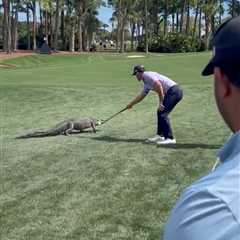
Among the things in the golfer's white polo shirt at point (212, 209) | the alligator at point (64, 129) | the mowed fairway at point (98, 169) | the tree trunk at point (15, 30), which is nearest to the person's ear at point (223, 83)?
the golfer's white polo shirt at point (212, 209)

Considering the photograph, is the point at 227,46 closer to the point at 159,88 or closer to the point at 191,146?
the point at 191,146

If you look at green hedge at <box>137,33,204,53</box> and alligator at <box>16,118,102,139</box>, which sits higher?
alligator at <box>16,118,102,139</box>

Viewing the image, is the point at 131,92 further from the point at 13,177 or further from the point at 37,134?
the point at 13,177

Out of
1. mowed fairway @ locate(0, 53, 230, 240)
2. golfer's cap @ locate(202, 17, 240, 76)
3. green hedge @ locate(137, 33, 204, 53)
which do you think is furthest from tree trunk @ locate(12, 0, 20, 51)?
golfer's cap @ locate(202, 17, 240, 76)

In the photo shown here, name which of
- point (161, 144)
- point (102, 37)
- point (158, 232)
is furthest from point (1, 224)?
point (102, 37)

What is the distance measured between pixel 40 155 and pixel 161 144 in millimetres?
2158

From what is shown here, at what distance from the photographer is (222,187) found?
1383mm

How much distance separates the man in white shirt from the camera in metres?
1.35

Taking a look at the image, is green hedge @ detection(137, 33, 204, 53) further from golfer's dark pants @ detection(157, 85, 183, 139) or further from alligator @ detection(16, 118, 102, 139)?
golfer's dark pants @ detection(157, 85, 183, 139)

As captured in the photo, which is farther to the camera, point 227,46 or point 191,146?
point 191,146

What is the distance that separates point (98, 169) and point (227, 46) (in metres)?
7.83

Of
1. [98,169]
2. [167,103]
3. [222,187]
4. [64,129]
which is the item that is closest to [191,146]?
[167,103]

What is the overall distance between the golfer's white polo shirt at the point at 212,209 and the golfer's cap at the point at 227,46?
0.22m

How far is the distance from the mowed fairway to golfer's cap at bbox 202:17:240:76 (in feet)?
15.7
